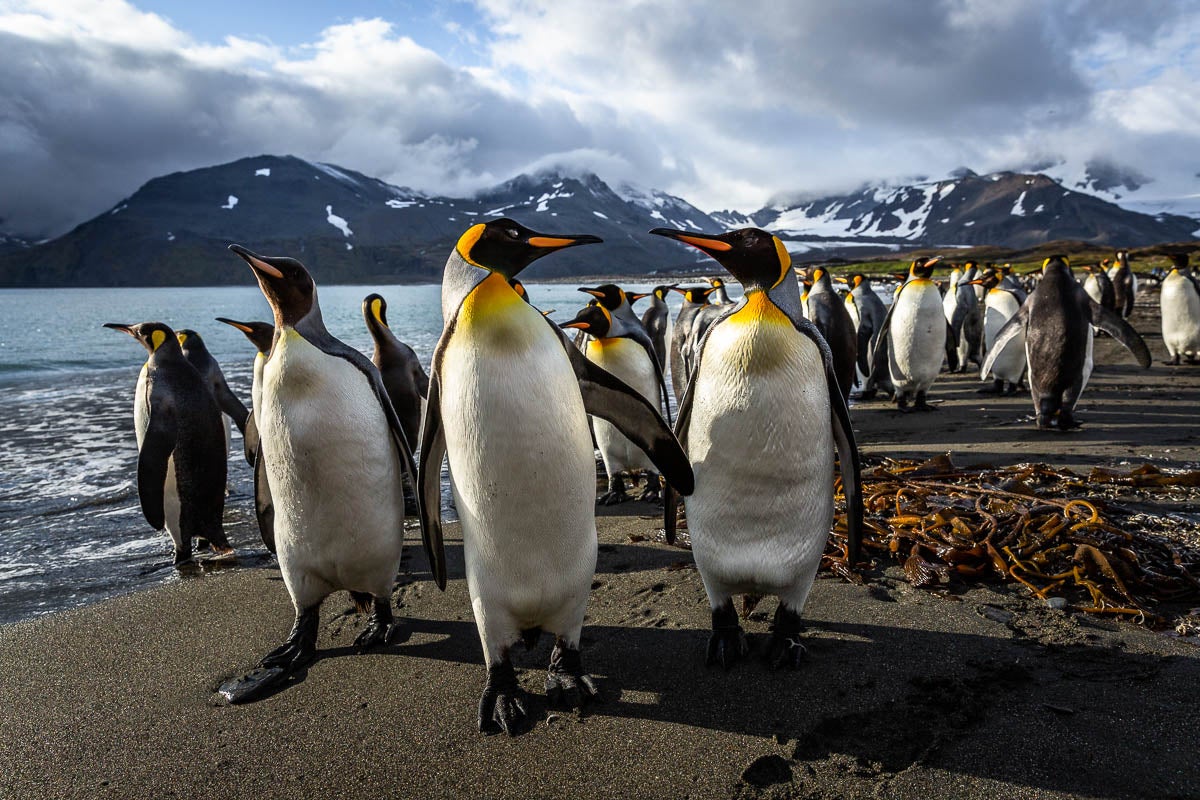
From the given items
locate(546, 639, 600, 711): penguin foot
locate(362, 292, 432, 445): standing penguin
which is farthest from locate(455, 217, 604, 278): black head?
locate(362, 292, 432, 445): standing penguin

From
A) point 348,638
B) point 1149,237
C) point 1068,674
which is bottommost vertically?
point 348,638

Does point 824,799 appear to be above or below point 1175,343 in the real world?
below

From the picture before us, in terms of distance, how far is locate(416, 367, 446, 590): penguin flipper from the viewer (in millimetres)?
2602

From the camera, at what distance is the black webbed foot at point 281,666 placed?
2.60 metres

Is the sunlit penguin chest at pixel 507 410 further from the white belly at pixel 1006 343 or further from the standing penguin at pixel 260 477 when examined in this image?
the white belly at pixel 1006 343

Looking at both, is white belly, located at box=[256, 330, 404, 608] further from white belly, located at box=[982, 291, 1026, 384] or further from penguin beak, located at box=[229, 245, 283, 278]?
white belly, located at box=[982, 291, 1026, 384]

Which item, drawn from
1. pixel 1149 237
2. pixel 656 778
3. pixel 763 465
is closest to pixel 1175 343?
pixel 763 465

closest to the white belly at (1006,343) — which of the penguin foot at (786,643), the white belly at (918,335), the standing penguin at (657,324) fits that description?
the white belly at (918,335)

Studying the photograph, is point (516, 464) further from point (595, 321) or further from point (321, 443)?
point (595, 321)

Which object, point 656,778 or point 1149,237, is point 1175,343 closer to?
point 656,778

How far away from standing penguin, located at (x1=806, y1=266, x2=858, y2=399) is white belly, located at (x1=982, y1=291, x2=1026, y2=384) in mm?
2463

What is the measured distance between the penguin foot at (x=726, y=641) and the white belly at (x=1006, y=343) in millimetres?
6890

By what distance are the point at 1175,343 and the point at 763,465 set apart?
1306cm

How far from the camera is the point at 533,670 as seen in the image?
274 cm
